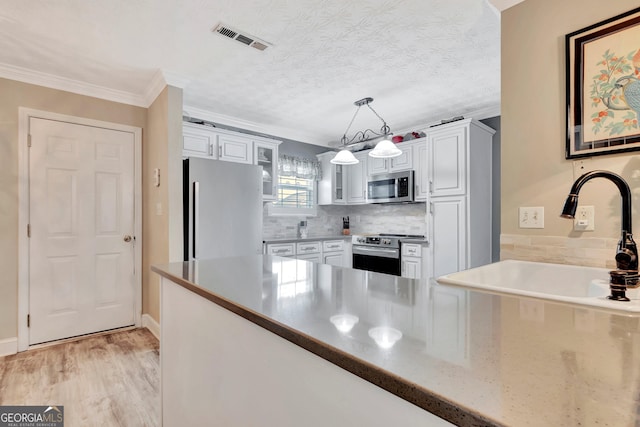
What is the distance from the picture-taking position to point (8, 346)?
105 inches

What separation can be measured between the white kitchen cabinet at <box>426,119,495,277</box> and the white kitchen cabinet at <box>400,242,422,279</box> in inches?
5.6

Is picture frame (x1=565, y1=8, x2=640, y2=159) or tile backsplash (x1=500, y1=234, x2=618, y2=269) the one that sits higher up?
picture frame (x1=565, y1=8, x2=640, y2=159)

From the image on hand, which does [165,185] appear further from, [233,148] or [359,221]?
[359,221]

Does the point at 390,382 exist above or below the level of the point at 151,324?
above

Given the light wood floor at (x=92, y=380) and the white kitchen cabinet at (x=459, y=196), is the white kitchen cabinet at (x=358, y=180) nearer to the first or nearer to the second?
the white kitchen cabinet at (x=459, y=196)

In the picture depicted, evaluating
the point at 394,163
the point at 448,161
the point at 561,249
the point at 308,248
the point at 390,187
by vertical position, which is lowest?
the point at 308,248

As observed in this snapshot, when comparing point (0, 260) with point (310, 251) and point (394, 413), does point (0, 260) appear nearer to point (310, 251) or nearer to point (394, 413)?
point (310, 251)

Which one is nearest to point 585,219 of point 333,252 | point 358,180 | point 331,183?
point 333,252

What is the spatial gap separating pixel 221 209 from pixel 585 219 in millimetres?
2648

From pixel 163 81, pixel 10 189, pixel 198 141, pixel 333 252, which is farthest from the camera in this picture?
pixel 333 252

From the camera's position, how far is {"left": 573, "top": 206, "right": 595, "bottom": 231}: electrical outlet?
4.71 ft

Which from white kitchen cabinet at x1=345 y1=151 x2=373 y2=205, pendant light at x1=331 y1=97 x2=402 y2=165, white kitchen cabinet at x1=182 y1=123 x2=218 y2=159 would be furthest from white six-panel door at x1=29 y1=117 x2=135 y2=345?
white kitchen cabinet at x1=345 y1=151 x2=373 y2=205

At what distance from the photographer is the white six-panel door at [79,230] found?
2805 mm

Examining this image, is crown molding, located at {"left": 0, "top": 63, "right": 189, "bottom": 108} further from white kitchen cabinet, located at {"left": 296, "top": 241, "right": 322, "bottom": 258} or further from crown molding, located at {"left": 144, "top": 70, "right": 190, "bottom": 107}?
white kitchen cabinet, located at {"left": 296, "top": 241, "right": 322, "bottom": 258}
